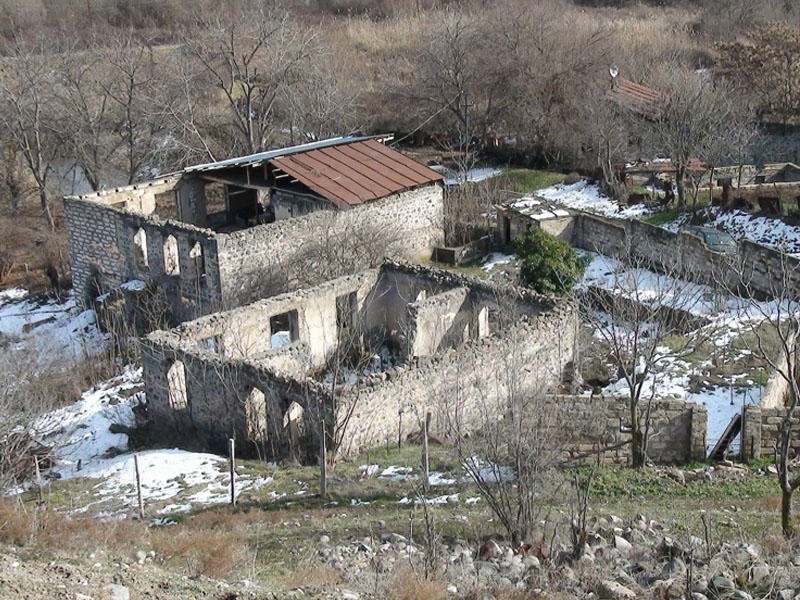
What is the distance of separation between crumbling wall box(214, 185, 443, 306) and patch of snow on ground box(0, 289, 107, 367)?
3.57 meters

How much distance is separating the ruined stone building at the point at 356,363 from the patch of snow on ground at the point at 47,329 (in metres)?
5.01

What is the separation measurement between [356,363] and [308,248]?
4612mm

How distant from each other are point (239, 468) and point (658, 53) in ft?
118

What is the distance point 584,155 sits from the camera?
1417 inches

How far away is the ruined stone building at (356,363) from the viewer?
49.5ft

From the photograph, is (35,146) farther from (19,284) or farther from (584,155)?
(584,155)

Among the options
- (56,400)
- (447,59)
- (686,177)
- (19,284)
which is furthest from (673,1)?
(56,400)

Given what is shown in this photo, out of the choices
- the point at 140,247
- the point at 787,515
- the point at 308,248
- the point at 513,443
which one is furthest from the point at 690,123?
the point at 513,443

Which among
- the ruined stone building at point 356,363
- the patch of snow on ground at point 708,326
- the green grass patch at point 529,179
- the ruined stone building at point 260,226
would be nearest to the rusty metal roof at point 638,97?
the green grass patch at point 529,179

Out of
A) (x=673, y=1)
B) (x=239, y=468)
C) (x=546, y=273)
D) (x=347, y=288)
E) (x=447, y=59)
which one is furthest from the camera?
(x=673, y=1)

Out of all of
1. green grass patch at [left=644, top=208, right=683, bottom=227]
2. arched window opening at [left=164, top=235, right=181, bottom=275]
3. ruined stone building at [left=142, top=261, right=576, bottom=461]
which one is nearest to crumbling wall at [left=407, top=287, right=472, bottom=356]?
ruined stone building at [left=142, top=261, right=576, bottom=461]

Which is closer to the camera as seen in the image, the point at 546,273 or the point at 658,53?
the point at 546,273

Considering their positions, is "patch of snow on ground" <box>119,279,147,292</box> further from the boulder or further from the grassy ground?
the boulder

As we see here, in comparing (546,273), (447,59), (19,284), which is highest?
(447,59)
